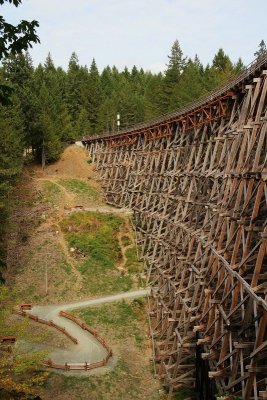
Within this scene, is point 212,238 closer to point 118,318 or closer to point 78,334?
point 78,334

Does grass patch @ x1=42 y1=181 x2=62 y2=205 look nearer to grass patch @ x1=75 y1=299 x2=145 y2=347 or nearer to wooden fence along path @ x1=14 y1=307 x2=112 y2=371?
wooden fence along path @ x1=14 y1=307 x2=112 y2=371

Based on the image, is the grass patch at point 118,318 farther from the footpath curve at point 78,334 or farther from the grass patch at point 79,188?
the grass patch at point 79,188

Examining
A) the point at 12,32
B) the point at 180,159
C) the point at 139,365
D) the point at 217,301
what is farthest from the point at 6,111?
the point at 12,32

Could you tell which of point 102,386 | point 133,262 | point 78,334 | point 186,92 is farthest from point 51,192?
point 102,386

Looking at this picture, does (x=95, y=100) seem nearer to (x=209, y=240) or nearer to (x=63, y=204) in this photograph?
(x=63, y=204)

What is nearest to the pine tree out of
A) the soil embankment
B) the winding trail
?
the soil embankment
